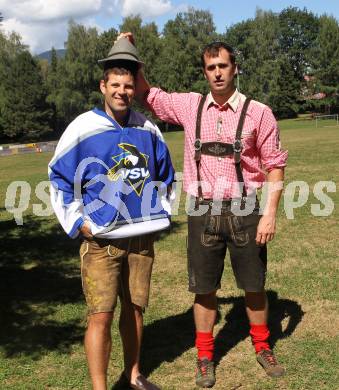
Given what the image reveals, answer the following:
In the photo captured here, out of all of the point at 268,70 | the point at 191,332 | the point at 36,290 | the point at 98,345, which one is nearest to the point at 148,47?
the point at 268,70

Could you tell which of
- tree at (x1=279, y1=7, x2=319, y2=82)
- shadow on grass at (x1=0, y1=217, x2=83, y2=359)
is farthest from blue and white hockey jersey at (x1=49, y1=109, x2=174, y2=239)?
tree at (x1=279, y1=7, x2=319, y2=82)

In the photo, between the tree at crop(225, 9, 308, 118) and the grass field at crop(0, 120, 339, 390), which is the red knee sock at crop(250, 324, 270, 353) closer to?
the grass field at crop(0, 120, 339, 390)

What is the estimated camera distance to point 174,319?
5.35 meters

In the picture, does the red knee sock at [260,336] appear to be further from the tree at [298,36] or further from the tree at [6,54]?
the tree at [298,36]

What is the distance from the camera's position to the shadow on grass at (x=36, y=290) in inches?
194

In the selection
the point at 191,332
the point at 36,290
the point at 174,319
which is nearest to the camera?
the point at 191,332

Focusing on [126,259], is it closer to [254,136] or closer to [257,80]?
[254,136]

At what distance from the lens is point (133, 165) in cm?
352

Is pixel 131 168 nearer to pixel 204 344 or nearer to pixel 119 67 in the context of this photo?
pixel 119 67

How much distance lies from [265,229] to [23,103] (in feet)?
180

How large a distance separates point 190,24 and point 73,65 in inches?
669

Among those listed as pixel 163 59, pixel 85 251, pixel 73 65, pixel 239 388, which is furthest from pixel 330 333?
pixel 163 59

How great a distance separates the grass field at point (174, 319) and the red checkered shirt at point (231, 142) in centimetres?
157

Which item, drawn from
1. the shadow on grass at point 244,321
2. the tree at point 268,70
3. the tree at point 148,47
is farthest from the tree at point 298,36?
the shadow on grass at point 244,321
